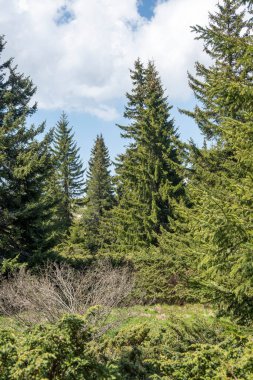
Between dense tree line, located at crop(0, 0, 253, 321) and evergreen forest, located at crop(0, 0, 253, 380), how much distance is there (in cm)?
5

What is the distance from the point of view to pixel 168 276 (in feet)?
54.1

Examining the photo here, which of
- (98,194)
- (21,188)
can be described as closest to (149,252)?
(21,188)

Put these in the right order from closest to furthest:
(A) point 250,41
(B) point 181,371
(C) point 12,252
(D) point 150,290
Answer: (B) point 181,371
(A) point 250,41
(C) point 12,252
(D) point 150,290

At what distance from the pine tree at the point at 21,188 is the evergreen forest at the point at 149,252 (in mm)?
66

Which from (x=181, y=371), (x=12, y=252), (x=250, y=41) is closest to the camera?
(x=181, y=371)

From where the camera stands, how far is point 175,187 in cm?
1952

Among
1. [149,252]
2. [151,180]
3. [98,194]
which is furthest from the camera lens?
[98,194]

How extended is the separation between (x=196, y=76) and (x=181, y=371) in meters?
14.3

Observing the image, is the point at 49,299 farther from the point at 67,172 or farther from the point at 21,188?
the point at 67,172

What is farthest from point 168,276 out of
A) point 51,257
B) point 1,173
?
point 1,173

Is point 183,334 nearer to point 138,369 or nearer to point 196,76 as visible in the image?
point 138,369

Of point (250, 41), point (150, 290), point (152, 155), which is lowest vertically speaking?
point (150, 290)

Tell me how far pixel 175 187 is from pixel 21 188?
9068 mm

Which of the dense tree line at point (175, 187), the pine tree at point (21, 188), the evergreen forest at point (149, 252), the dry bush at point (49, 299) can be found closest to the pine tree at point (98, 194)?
the evergreen forest at point (149, 252)
